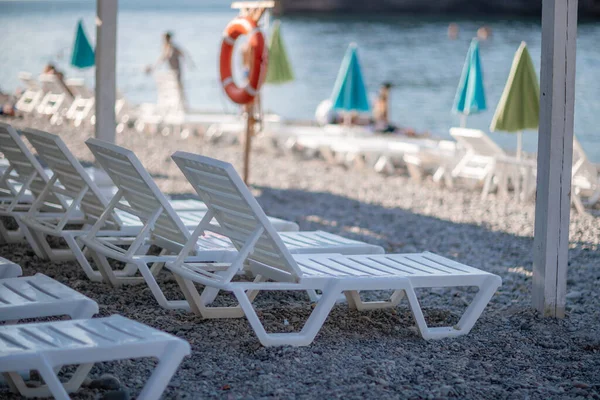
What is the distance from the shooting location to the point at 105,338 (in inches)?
92.6

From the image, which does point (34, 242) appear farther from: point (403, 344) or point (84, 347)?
point (84, 347)

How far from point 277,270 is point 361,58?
34.7 m

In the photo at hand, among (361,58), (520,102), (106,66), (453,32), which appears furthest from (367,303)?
(453,32)

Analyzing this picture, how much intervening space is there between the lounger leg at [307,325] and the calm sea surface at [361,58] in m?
14.1

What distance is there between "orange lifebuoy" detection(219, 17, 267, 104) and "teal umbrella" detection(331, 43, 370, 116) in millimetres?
1901

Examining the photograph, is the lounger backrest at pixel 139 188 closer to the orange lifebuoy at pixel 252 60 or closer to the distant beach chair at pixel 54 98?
the orange lifebuoy at pixel 252 60

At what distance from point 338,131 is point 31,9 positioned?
6320cm

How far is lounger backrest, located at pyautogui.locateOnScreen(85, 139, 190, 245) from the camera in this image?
3.40 m

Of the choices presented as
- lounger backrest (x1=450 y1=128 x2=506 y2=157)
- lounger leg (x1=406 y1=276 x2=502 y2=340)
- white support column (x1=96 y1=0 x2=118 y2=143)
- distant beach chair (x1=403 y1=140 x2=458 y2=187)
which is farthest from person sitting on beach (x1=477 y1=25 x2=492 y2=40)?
lounger leg (x1=406 y1=276 x2=502 y2=340)

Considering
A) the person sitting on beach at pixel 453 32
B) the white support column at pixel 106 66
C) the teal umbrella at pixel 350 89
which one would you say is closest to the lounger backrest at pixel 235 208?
the white support column at pixel 106 66

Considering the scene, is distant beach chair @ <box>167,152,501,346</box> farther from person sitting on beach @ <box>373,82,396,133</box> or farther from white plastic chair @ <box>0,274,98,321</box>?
Result: person sitting on beach @ <box>373,82,396,133</box>

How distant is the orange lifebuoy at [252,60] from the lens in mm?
7418

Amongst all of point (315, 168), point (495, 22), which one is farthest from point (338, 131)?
point (495, 22)

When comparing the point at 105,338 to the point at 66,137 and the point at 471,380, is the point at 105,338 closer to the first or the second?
the point at 471,380
